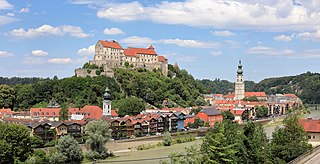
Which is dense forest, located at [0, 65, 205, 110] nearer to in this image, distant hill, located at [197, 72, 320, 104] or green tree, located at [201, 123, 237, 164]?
green tree, located at [201, 123, 237, 164]

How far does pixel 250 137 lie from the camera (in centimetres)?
2469

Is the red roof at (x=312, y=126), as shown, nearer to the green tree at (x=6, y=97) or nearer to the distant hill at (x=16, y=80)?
the green tree at (x=6, y=97)

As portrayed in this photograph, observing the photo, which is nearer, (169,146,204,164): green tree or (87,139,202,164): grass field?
(169,146,204,164): green tree

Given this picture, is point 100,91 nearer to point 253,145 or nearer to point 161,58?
point 161,58

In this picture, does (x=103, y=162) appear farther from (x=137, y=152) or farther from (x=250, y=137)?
(x=250, y=137)

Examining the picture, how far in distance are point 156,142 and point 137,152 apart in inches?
253

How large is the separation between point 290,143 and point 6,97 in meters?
52.2

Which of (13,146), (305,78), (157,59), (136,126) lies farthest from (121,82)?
(305,78)

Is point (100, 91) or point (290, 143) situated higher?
point (100, 91)

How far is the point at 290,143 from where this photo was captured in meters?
26.8

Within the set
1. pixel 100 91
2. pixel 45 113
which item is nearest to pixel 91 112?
pixel 45 113

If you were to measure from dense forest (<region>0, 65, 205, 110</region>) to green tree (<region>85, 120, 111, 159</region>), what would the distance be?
2016 centimetres

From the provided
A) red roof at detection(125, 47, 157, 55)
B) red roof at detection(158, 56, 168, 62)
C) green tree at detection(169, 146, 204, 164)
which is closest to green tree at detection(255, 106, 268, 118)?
red roof at detection(158, 56, 168, 62)

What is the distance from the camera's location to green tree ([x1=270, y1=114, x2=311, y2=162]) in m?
26.1
